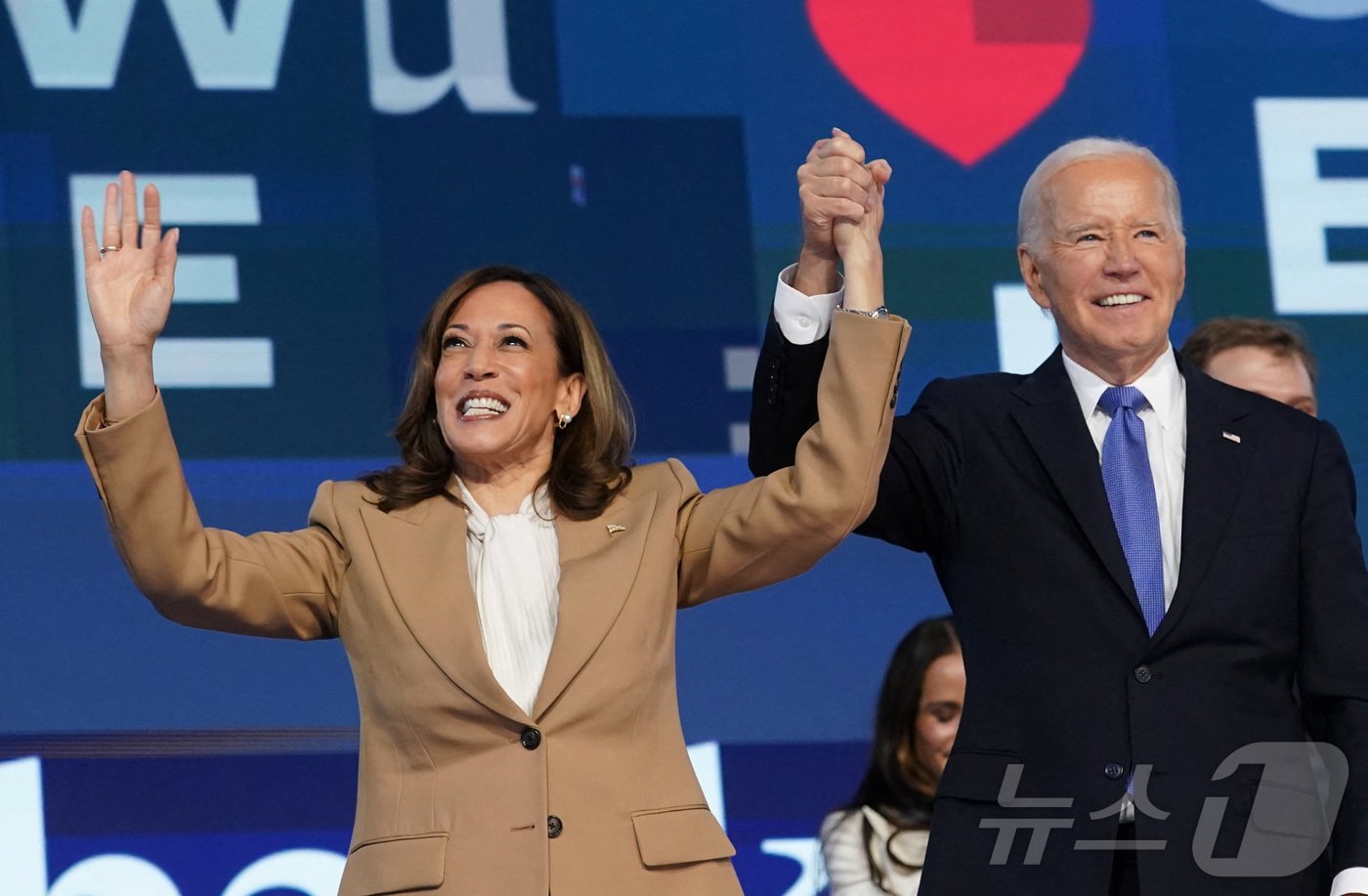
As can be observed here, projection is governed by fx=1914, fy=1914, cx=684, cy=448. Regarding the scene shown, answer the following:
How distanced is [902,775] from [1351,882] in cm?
148

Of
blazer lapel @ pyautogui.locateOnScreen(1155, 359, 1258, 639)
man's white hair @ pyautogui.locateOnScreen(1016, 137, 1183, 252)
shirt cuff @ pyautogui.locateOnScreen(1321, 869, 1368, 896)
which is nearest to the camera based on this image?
shirt cuff @ pyautogui.locateOnScreen(1321, 869, 1368, 896)

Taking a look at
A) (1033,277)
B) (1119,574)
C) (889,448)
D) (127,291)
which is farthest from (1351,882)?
(127,291)

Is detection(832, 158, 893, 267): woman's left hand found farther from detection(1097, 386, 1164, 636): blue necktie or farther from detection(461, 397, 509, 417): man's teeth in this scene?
detection(461, 397, 509, 417): man's teeth

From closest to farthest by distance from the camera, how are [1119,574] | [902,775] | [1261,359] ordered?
[1119,574], [1261,359], [902,775]

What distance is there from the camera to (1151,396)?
2.59 m

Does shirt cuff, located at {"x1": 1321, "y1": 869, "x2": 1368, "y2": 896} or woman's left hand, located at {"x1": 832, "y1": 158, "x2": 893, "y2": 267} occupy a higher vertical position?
woman's left hand, located at {"x1": 832, "y1": 158, "x2": 893, "y2": 267}

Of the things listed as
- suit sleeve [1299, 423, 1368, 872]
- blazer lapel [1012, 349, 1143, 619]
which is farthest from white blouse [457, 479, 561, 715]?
suit sleeve [1299, 423, 1368, 872]

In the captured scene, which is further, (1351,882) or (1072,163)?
(1072,163)

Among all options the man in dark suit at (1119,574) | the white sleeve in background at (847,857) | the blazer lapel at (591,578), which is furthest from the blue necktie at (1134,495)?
the white sleeve in background at (847,857)

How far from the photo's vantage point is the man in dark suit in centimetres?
238

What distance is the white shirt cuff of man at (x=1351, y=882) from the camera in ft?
7.61

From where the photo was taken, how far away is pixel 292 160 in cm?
427

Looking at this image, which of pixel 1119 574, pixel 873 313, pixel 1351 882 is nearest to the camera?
pixel 1351 882

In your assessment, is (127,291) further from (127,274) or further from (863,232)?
(863,232)
